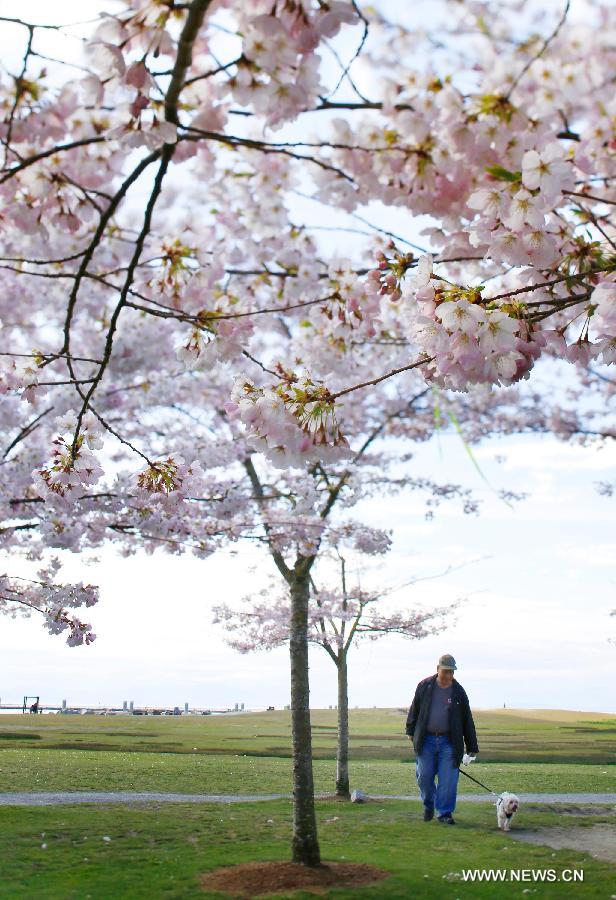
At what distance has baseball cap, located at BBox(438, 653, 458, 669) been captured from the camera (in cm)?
866

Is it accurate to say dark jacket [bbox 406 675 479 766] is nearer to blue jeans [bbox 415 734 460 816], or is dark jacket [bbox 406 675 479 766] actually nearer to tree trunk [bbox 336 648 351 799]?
blue jeans [bbox 415 734 460 816]

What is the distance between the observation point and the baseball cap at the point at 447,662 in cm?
866

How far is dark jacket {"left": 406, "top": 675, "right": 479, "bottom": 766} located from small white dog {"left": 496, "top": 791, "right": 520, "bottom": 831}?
1.84 ft

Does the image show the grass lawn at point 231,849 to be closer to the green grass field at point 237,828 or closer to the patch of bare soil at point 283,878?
the green grass field at point 237,828

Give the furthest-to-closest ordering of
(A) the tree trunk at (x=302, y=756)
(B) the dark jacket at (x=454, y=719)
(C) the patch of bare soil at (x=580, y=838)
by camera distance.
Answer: (B) the dark jacket at (x=454, y=719)
(C) the patch of bare soil at (x=580, y=838)
(A) the tree trunk at (x=302, y=756)

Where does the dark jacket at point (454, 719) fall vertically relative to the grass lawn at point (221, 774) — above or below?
above

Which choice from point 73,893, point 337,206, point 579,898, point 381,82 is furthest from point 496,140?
point 73,893

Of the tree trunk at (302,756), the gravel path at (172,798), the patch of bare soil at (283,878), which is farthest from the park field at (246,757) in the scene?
the patch of bare soil at (283,878)

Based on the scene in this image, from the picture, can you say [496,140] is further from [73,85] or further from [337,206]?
[73,85]

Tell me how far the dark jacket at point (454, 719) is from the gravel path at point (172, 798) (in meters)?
3.12

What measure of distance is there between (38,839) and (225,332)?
599 cm

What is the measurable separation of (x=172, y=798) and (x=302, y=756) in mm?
4880

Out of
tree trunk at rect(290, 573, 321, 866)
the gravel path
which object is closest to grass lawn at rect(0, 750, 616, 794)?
the gravel path

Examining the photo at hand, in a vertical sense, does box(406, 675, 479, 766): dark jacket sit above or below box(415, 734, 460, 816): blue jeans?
above
